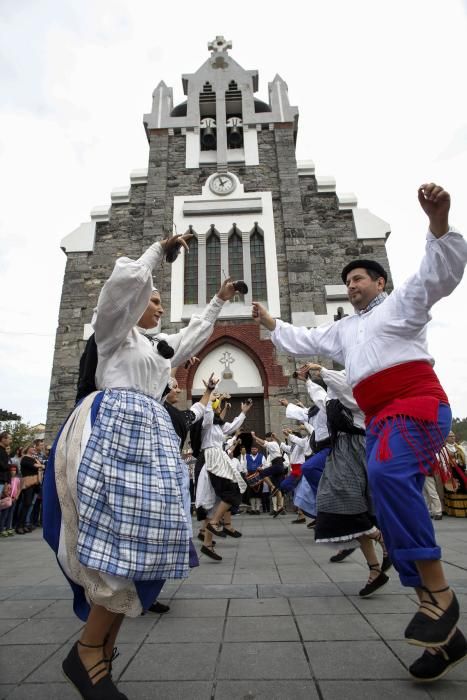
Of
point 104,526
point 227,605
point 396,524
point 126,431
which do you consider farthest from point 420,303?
point 227,605

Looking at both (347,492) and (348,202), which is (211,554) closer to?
(347,492)

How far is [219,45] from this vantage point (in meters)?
20.0

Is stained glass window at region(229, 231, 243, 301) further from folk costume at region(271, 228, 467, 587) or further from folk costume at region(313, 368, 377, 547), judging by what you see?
folk costume at region(271, 228, 467, 587)

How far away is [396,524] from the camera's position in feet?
6.92

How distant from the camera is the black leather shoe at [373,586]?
10.8 ft

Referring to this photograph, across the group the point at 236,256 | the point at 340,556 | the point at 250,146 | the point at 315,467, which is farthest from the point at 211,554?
the point at 250,146

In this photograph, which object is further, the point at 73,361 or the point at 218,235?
the point at 218,235

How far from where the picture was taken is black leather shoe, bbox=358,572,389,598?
329 cm

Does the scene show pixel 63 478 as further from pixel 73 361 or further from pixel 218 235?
pixel 218 235

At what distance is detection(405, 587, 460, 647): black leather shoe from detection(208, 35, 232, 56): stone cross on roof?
74.9 feet

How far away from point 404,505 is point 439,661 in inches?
24.7

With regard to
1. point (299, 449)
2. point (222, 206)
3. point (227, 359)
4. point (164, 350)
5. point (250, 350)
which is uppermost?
point (222, 206)

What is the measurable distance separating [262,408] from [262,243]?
6.09 metres

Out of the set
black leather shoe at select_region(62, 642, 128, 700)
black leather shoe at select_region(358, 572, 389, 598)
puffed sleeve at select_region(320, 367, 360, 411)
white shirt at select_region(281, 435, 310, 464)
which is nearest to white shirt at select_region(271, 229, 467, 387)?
puffed sleeve at select_region(320, 367, 360, 411)
